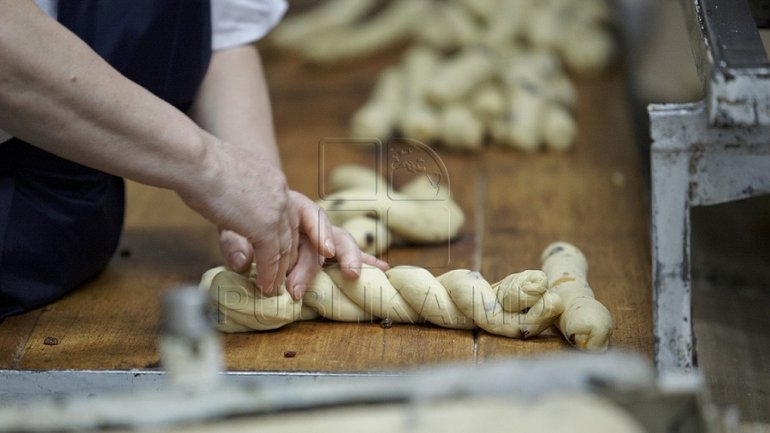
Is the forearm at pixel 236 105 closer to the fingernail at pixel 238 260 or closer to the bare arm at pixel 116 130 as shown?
the fingernail at pixel 238 260

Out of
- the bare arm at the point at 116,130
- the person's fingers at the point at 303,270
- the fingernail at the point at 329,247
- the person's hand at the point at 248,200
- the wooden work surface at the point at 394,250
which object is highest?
the bare arm at the point at 116,130

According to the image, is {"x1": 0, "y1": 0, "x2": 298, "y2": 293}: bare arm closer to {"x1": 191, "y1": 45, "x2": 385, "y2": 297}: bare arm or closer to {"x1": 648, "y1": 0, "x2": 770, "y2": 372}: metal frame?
{"x1": 191, "y1": 45, "x2": 385, "y2": 297}: bare arm

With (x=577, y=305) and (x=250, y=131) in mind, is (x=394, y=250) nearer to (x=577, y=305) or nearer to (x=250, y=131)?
(x=250, y=131)

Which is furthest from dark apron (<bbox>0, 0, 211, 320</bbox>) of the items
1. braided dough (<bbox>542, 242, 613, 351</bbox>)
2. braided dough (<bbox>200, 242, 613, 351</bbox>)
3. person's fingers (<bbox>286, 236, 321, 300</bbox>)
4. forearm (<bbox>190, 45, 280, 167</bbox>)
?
braided dough (<bbox>542, 242, 613, 351</bbox>)

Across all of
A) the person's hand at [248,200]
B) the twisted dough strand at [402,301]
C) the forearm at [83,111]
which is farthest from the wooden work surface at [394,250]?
the forearm at [83,111]

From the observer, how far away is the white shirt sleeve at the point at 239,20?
151 cm

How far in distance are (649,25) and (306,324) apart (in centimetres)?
153

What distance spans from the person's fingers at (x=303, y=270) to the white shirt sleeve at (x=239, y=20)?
0.38 m

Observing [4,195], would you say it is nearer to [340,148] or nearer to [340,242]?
[340,242]

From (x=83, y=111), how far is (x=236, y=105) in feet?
1.60

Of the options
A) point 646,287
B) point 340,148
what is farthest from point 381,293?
point 340,148

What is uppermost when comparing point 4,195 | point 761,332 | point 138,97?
point 138,97

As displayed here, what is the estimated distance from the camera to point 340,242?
1.32 meters

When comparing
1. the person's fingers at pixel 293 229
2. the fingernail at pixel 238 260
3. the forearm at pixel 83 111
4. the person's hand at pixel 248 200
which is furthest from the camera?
the fingernail at pixel 238 260
